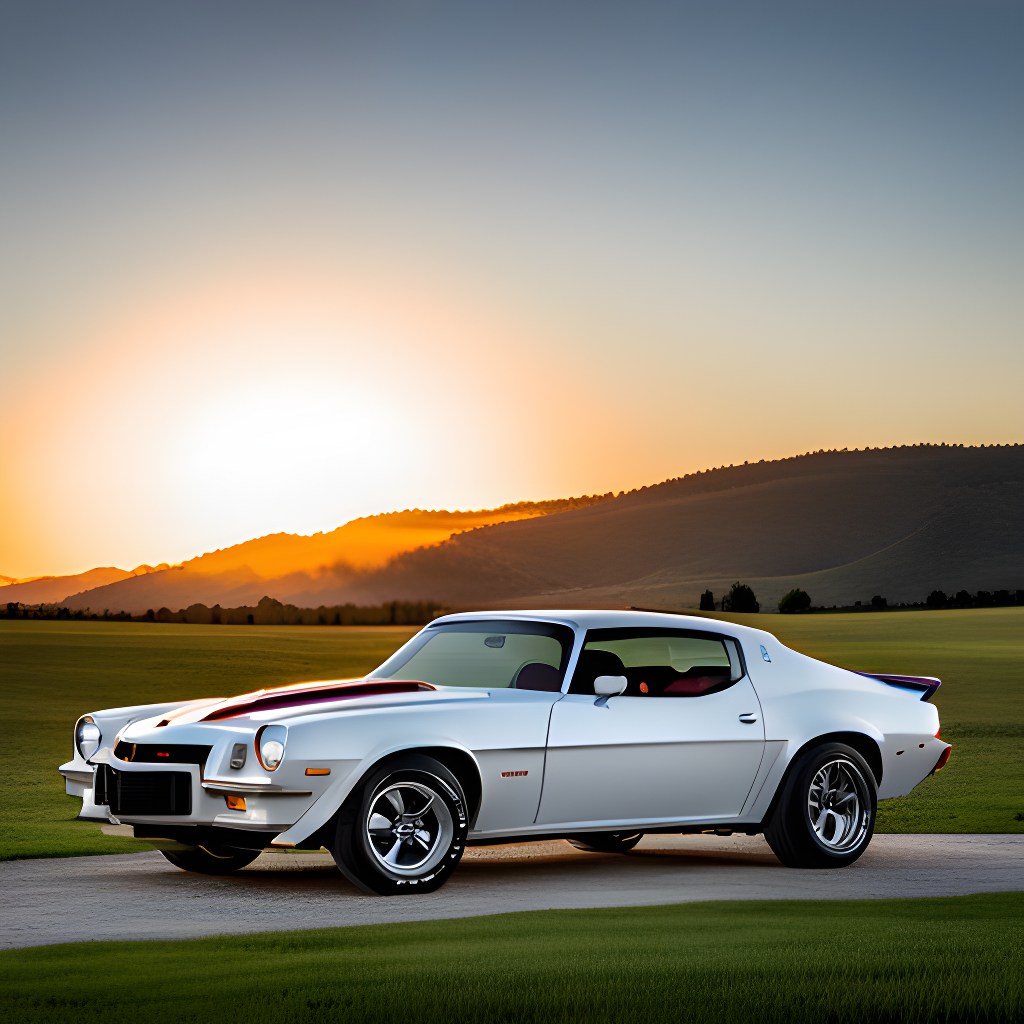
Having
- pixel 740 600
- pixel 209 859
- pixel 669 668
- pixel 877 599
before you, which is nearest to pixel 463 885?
pixel 209 859

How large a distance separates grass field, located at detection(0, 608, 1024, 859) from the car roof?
3.88 metres

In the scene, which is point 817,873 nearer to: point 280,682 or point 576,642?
point 576,642

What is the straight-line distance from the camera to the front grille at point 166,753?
340 inches

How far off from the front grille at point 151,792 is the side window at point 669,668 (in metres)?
2.49

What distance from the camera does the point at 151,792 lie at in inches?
343

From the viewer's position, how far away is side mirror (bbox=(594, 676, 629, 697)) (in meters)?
9.05

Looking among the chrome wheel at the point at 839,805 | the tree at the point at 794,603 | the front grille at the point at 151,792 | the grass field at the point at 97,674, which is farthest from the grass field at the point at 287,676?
the tree at the point at 794,603

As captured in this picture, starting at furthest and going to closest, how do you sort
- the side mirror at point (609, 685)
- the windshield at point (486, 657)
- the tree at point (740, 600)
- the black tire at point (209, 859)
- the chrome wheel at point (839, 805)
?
the tree at point (740, 600) < the chrome wheel at point (839, 805) < the black tire at point (209, 859) < the windshield at point (486, 657) < the side mirror at point (609, 685)

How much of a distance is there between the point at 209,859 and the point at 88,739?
3.81 feet

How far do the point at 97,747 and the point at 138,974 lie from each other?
399 centimetres

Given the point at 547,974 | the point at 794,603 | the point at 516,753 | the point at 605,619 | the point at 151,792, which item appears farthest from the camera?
the point at 794,603

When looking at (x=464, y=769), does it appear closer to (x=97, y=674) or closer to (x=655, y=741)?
(x=655, y=741)

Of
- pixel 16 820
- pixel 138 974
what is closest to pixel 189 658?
pixel 16 820

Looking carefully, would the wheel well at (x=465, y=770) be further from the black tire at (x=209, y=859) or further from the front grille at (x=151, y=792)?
the black tire at (x=209, y=859)
